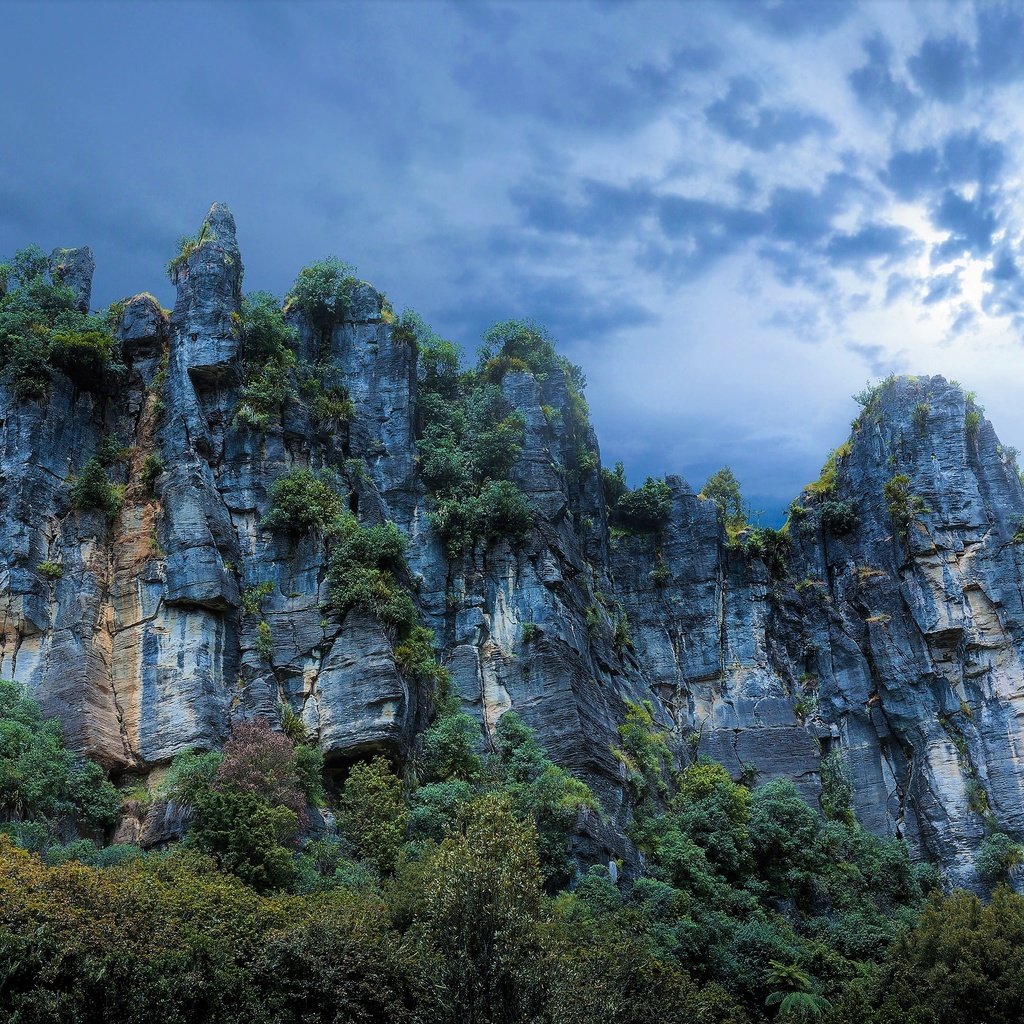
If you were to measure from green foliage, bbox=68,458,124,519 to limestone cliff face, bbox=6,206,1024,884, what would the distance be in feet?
1.22

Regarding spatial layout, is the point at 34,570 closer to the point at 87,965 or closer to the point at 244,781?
the point at 244,781

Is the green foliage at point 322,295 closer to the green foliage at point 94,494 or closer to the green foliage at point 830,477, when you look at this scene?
the green foliage at point 94,494

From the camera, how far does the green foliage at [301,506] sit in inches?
1531

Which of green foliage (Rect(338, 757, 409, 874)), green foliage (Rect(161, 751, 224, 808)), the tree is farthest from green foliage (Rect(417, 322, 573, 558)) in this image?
the tree

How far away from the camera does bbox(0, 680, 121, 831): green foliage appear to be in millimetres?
28453

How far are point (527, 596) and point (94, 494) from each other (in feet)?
51.3

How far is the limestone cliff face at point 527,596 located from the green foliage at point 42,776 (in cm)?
120

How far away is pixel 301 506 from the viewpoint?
1540 inches

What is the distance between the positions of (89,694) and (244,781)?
6604 mm

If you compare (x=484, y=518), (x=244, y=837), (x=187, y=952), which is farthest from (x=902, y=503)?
(x=187, y=952)

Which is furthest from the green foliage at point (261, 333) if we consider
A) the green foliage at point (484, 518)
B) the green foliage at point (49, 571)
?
the green foliage at point (49, 571)

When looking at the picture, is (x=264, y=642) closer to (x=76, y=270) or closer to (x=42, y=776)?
(x=42, y=776)

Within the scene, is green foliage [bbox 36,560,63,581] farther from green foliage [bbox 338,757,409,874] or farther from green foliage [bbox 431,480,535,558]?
green foliage [bbox 431,480,535,558]

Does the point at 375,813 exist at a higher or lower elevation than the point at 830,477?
lower
